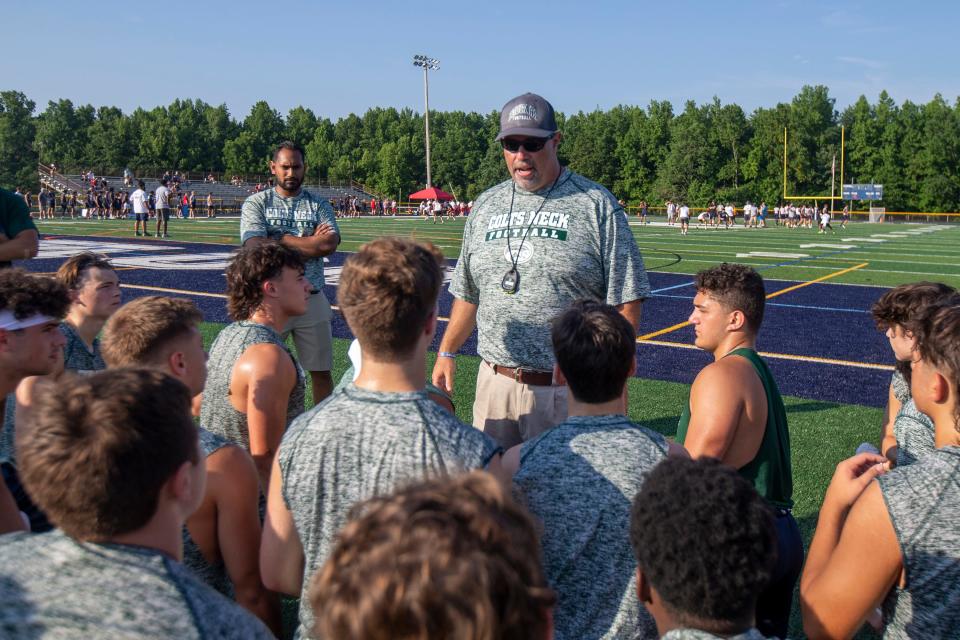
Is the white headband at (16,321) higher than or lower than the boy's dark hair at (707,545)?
higher

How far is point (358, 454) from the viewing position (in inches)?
83.5

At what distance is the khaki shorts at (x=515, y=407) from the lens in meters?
3.95

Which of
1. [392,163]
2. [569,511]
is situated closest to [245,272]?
[569,511]

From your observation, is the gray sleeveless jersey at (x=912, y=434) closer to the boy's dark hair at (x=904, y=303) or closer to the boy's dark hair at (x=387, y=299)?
the boy's dark hair at (x=904, y=303)

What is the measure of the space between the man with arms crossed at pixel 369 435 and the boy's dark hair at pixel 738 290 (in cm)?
174

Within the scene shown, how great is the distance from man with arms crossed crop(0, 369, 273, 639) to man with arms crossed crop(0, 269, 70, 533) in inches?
66.3

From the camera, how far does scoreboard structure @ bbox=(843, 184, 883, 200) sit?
3100 inches

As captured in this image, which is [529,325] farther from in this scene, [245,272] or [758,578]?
[758,578]

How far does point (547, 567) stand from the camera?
2.25 metres

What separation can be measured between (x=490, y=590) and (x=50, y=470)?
40.0 inches

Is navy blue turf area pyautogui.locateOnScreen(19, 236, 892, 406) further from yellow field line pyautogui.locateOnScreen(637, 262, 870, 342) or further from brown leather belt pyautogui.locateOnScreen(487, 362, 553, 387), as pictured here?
brown leather belt pyautogui.locateOnScreen(487, 362, 553, 387)

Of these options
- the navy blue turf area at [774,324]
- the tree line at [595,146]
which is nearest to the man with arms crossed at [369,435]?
the navy blue turf area at [774,324]

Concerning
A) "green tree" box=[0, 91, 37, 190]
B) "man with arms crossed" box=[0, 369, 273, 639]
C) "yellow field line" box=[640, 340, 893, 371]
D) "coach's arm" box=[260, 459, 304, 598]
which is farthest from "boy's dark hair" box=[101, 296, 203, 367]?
"green tree" box=[0, 91, 37, 190]

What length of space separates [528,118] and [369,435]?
233 cm
